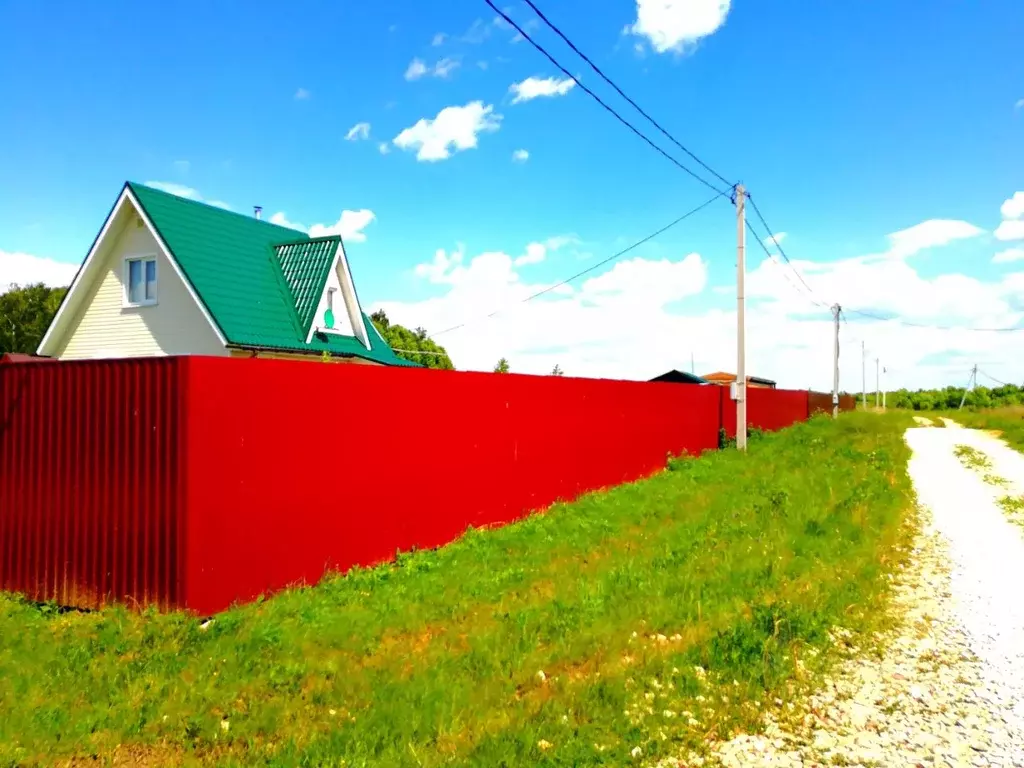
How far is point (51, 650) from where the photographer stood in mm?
4727

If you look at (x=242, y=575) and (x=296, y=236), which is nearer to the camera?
(x=242, y=575)

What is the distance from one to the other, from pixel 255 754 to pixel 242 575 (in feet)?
7.88

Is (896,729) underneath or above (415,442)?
underneath

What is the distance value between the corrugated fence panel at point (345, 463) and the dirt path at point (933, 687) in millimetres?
4074

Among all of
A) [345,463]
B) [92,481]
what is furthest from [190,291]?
[345,463]

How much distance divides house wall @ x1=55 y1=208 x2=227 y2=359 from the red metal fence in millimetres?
9817

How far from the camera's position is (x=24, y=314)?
3984 cm

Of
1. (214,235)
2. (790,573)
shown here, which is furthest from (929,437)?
(214,235)

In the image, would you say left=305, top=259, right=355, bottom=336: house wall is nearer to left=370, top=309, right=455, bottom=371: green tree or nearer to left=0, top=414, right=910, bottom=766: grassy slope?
left=0, top=414, right=910, bottom=766: grassy slope

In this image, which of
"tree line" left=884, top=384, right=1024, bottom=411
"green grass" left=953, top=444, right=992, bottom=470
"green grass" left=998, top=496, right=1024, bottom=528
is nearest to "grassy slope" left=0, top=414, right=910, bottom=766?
"green grass" left=998, top=496, right=1024, bottom=528

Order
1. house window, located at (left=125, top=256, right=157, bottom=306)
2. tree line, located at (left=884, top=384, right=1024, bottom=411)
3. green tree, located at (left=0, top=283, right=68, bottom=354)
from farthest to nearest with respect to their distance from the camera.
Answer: tree line, located at (left=884, top=384, right=1024, bottom=411) → green tree, located at (left=0, top=283, right=68, bottom=354) → house window, located at (left=125, top=256, right=157, bottom=306)

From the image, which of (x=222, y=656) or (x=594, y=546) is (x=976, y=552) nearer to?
(x=594, y=546)

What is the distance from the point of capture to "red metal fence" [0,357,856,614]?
5406 millimetres

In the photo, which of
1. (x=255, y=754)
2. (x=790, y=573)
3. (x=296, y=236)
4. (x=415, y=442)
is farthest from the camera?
(x=296, y=236)
